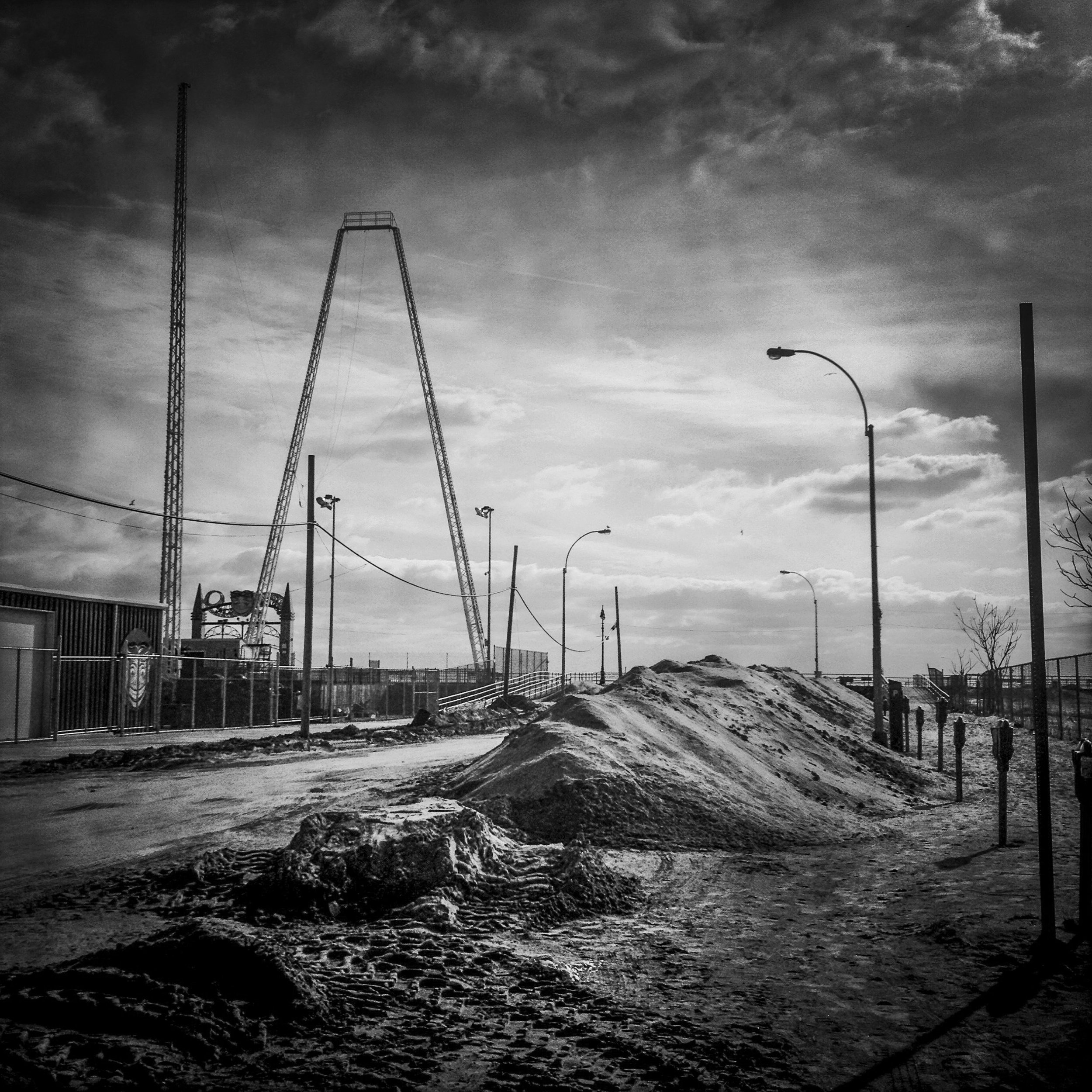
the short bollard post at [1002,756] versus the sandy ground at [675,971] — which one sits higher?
the short bollard post at [1002,756]

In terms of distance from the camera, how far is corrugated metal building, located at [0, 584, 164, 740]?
26.9 metres

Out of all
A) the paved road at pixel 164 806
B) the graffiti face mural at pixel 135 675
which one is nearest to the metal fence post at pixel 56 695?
the graffiti face mural at pixel 135 675

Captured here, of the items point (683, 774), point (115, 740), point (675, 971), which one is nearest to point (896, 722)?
point (683, 774)

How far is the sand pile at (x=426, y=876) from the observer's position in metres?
7.39

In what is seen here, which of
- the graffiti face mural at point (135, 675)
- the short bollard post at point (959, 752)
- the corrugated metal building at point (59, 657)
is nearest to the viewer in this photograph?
the short bollard post at point (959, 752)

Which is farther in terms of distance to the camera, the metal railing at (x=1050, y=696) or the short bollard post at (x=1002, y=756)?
the metal railing at (x=1050, y=696)

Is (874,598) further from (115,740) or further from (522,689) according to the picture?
(522,689)

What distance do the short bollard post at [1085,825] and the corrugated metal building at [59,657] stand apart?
26229 millimetres

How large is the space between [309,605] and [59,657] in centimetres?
777

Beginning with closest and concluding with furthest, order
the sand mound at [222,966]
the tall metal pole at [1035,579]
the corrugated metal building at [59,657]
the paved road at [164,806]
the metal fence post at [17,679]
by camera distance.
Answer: the sand mound at [222,966], the tall metal pole at [1035,579], the paved road at [164,806], the metal fence post at [17,679], the corrugated metal building at [59,657]

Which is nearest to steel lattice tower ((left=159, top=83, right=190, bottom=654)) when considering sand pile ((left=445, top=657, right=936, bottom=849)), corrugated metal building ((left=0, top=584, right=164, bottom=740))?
corrugated metal building ((left=0, top=584, right=164, bottom=740))

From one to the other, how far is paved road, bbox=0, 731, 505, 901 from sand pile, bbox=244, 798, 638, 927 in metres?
2.33

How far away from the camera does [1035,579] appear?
6.09 meters

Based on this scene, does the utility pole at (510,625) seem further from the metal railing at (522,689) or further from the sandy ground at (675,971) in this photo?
the sandy ground at (675,971)
